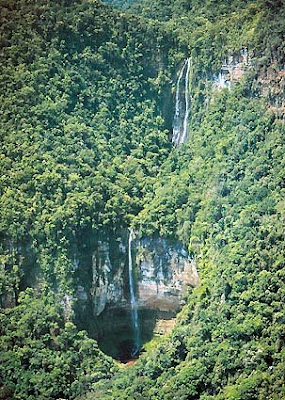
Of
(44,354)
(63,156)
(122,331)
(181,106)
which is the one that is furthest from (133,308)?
(181,106)

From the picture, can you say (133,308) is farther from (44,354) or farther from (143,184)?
(44,354)

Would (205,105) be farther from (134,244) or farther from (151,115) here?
(134,244)

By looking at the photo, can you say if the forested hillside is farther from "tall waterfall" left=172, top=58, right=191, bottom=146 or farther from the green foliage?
"tall waterfall" left=172, top=58, right=191, bottom=146

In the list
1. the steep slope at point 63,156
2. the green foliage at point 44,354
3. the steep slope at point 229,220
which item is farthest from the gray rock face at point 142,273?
the green foliage at point 44,354

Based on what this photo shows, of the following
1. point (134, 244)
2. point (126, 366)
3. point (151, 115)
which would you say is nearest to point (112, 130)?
point (151, 115)

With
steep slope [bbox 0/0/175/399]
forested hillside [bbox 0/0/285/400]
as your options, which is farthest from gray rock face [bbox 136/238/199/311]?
steep slope [bbox 0/0/175/399]
